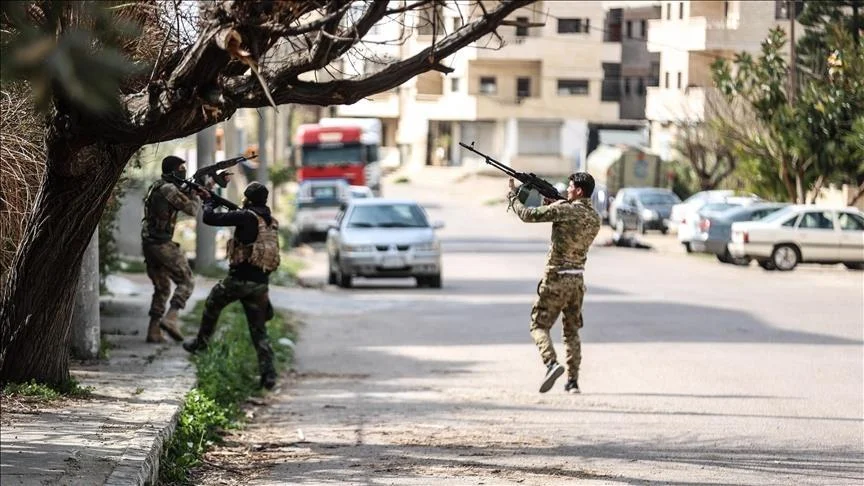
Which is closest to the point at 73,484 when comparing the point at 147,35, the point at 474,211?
the point at 147,35

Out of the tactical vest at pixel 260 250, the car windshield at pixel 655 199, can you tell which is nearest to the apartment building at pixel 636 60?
the car windshield at pixel 655 199

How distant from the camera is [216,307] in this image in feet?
44.4

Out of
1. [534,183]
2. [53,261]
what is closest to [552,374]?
[534,183]

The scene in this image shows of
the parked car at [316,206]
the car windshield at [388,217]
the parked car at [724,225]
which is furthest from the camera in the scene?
the parked car at [316,206]

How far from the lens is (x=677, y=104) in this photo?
5803cm

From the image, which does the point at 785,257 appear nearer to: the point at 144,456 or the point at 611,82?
the point at 144,456

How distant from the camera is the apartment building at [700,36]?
5219cm

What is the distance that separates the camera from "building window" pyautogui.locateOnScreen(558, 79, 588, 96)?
7557 centimetres

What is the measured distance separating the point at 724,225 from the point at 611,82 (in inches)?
1486

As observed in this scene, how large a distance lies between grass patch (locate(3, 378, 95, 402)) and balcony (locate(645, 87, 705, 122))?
44.8m

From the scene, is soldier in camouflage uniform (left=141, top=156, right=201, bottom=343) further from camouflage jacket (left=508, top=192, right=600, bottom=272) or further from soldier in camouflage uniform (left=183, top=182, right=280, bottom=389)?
camouflage jacket (left=508, top=192, right=600, bottom=272)

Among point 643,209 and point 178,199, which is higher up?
point 178,199

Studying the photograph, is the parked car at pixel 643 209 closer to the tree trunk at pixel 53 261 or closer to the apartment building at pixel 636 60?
the apartment building at pixel 636 60

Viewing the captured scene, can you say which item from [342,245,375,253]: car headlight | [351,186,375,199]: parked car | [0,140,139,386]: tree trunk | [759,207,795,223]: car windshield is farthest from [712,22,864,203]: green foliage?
[0,140,139,386]: tree trunk
